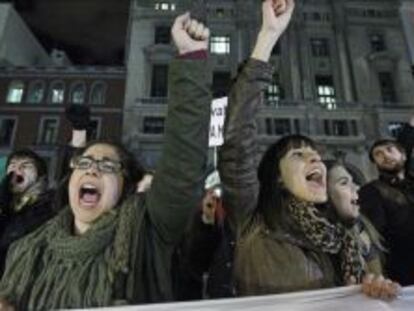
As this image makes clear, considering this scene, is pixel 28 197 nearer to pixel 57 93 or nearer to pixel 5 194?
pixel 5 194

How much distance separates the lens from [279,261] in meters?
2.73

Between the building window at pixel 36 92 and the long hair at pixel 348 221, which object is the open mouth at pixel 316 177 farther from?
the building window at pixel 36 92

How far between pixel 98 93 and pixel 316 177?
99.2ft

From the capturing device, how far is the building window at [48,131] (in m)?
30.6

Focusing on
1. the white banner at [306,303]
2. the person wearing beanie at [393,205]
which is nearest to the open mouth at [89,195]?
the white banner at [306,303]

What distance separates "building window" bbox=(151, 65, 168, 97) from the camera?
3241 cm

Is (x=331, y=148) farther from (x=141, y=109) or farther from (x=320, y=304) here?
(x=320, y=304)

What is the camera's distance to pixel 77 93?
105ft

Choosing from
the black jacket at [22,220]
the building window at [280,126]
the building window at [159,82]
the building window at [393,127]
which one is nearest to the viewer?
the black jacket at [22,220]

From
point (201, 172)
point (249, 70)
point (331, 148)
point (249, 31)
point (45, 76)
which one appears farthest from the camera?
point (249, 31)

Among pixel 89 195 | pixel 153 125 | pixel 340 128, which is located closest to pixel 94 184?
pixel 89 195

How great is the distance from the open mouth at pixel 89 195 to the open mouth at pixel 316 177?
126 cm

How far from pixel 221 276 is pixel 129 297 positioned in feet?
3.54

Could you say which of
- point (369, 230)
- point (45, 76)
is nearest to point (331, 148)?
point (45, 76)
